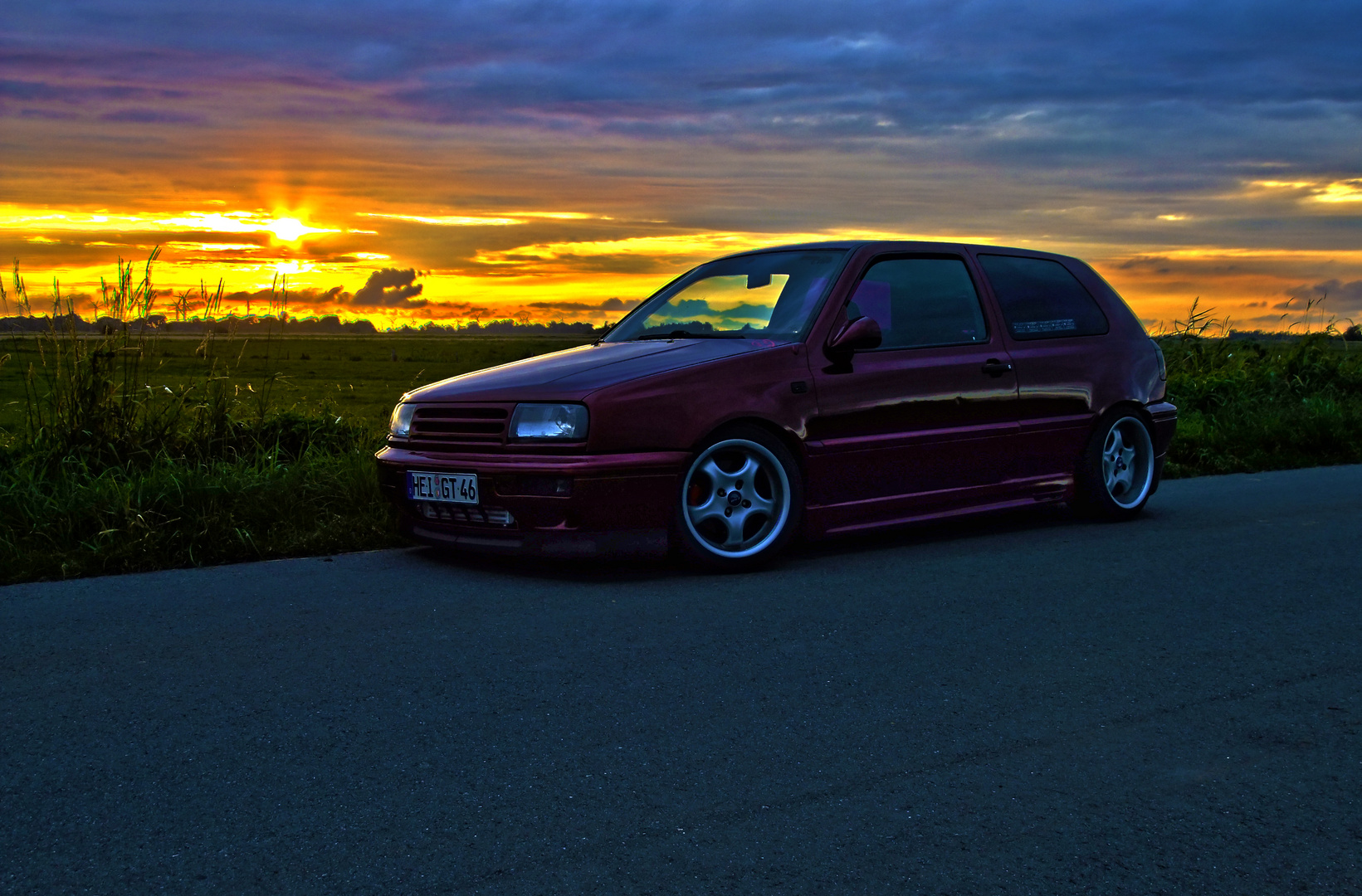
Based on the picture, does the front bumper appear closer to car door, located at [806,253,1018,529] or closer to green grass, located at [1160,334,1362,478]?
car door, located at [806,253,1018,529]

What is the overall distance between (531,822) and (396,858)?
0.33 meters

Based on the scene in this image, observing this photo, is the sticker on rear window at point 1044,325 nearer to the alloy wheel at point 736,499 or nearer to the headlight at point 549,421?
the alloy wheel at point 736,499

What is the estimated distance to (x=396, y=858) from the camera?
277 centimetres

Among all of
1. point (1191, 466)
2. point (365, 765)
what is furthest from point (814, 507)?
point (1191, 466)

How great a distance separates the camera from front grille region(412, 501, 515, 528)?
5.86m

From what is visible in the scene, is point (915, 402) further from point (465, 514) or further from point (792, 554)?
point (465, 514)

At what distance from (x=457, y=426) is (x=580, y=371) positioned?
64 cm

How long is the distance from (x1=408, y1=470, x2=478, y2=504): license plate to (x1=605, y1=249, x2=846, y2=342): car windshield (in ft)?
4.92

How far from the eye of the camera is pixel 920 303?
702 cm

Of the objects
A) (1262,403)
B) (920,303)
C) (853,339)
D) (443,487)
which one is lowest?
(1262,403)

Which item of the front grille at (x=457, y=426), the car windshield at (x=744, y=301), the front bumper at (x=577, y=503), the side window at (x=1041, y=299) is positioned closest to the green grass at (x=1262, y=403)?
the side window at (x=1041, y=299)

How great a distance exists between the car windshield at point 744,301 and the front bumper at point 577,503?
1.10 meters

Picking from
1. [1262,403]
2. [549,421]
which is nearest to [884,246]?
[549,421]

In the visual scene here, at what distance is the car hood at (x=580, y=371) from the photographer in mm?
5941
